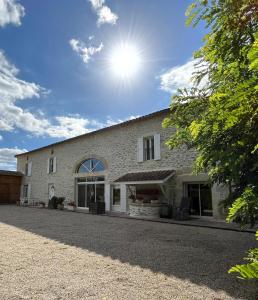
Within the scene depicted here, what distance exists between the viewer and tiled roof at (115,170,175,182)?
1165cm

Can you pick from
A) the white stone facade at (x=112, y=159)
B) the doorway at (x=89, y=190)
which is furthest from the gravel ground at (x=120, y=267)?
the doorway at (x=89, y=190)

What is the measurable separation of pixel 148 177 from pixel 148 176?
0.17m

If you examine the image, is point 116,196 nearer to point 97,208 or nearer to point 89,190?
point 97,208

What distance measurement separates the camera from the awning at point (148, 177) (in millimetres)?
11459

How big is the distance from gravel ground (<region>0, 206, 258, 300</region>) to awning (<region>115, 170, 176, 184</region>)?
15.9 feet

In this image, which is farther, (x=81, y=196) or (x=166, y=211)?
(x=81, y=196)

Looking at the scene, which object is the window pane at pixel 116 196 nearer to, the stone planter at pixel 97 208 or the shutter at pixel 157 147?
the stone planter at pixel 97 208

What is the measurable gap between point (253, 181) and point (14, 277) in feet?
12.5

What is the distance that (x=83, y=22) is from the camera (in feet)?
26.7

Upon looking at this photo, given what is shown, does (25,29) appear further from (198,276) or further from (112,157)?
(198,276)

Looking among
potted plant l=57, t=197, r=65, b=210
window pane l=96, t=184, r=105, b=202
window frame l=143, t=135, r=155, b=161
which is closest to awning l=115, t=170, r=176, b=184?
window frame l=143, t=135, r=155, b=161

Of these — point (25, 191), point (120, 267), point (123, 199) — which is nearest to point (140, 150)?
point (123, 199)

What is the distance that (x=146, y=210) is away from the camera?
12.0 meters

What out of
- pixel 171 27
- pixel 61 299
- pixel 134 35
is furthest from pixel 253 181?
pixel 134 35
